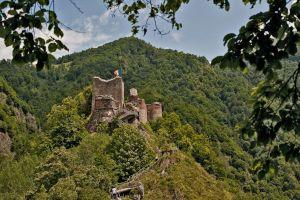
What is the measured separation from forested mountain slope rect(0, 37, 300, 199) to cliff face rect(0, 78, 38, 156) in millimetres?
6251

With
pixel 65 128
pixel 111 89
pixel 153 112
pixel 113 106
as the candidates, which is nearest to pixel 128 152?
pixel 65 128

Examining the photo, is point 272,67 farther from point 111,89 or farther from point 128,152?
point 111,89

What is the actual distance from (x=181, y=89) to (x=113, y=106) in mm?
85354

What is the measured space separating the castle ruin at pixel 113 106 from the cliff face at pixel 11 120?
37443 mm

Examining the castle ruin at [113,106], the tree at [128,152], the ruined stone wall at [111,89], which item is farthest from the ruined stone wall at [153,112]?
the tree at [128,152]

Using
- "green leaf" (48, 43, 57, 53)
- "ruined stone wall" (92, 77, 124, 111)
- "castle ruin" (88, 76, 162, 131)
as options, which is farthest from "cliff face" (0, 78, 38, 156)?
Answer: "green leaf" (48, 43, 57, 53)

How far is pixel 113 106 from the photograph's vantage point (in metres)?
59.7

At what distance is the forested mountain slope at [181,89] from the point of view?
105m

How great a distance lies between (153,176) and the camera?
1750 inches

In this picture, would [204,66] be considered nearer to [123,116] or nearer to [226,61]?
[123,116]

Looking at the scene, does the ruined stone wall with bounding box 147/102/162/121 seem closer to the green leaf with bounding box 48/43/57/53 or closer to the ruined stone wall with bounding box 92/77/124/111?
the ruined stone wall with bounding box 92/77/124/111

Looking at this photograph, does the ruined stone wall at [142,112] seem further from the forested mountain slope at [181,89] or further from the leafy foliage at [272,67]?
the leafy foliage at [272,67]

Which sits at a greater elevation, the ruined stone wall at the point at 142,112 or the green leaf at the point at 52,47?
the green leaf at the point at 52,47

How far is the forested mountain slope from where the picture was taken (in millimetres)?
105375
